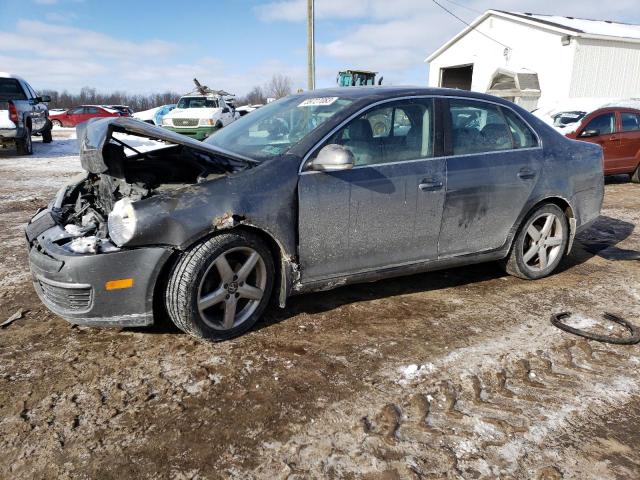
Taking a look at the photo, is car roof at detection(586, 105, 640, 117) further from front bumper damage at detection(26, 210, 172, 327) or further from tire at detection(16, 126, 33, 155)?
tire at detection(16, 126, 33, 155)

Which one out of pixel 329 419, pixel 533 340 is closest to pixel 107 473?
pixel 329 419

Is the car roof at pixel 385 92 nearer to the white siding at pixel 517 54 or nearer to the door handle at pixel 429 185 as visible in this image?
the door handle at pixel 429 185

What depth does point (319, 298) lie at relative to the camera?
3869 mm

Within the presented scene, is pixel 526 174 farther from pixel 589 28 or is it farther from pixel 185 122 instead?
pixel 589 28

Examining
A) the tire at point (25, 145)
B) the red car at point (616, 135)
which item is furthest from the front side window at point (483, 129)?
the tire at point (25, 145)

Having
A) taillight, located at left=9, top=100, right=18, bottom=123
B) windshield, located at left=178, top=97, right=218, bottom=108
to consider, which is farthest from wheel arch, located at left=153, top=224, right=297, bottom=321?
windshield, located at left=178, top=97, right=218, bottom=108

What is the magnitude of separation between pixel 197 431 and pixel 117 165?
75.3 inches

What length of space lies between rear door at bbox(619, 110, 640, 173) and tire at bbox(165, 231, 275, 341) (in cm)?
956

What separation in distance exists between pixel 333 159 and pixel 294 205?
379 millimetres

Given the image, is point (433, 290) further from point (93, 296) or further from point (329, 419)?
point (93, 296)

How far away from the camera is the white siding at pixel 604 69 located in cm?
1995

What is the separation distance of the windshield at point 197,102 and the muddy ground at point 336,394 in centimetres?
1664

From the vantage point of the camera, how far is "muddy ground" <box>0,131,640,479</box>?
2.11m

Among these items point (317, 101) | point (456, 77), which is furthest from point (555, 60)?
point (317, 101)
